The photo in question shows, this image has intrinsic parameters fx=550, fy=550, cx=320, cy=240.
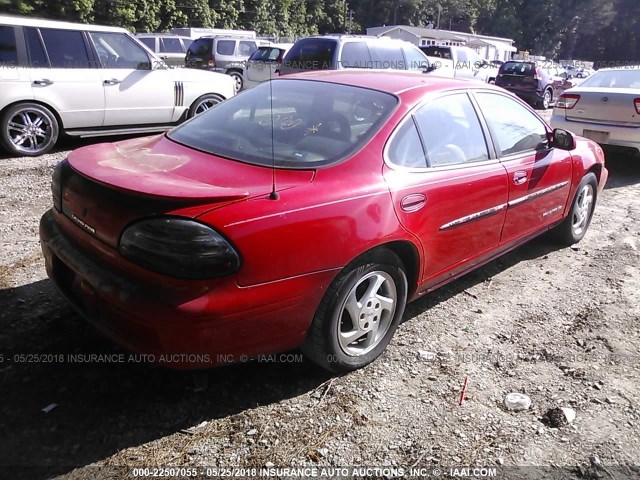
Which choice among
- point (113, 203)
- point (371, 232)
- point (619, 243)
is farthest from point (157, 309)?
point (619, 243)

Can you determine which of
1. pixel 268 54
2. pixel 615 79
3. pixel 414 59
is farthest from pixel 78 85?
pixel 268 54

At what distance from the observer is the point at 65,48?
23.2 ft

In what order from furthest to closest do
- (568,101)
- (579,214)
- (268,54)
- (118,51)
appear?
(268,54) → (568,101) → (118,51) → (579,214)

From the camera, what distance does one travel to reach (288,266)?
2408mm

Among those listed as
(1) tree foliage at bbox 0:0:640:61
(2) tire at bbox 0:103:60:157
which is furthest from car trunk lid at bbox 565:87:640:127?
(1) tree foliage at bbox 0:0:640:61

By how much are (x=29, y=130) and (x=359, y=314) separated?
5896 millimetres

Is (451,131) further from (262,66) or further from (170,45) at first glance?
(170,45)

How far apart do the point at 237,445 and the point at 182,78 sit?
22.8 feet

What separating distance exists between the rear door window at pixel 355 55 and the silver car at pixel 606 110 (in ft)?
12.9

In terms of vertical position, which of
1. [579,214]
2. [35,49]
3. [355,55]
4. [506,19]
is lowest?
[579,214]

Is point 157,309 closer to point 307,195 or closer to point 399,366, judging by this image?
point 307,195

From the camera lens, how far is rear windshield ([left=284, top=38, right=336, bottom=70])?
10.2 metres

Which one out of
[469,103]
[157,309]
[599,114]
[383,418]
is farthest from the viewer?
[599,114]

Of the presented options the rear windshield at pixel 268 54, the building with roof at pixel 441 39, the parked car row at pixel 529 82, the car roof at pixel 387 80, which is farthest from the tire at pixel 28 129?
the building with roof at pixel 441 39
